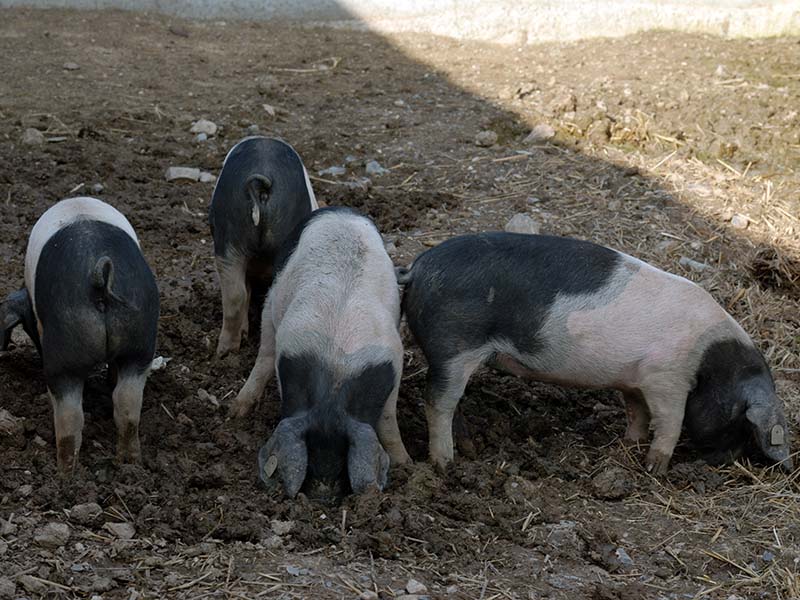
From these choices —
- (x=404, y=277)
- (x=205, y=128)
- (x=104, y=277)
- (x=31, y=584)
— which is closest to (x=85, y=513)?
(x=31, y=584)

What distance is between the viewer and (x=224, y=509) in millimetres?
4051

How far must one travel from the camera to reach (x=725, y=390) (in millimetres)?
4844

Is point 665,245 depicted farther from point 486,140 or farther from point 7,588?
point 7,588

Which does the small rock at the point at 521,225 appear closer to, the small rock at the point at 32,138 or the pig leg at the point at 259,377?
the pig leg at the point at 259,377

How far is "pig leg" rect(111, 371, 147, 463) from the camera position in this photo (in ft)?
14.5

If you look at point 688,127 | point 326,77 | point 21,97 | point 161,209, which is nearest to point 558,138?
point 688,127

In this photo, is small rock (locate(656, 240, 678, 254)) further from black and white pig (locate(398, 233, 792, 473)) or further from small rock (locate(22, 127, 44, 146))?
small rock (locate(22, 127, 44, 146))

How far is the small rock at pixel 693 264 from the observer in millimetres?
6531

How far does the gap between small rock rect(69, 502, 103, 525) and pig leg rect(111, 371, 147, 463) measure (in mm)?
533

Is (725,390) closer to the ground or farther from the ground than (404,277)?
closer to the ground

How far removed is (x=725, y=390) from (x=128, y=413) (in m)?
2.58

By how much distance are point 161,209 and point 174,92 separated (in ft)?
7.32

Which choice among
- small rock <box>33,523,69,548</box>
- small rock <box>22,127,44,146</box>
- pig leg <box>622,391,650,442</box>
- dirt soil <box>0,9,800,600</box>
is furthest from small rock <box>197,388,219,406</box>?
small rock <box>22,127,44,146</box>

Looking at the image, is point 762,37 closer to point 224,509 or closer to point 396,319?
point 396,319
